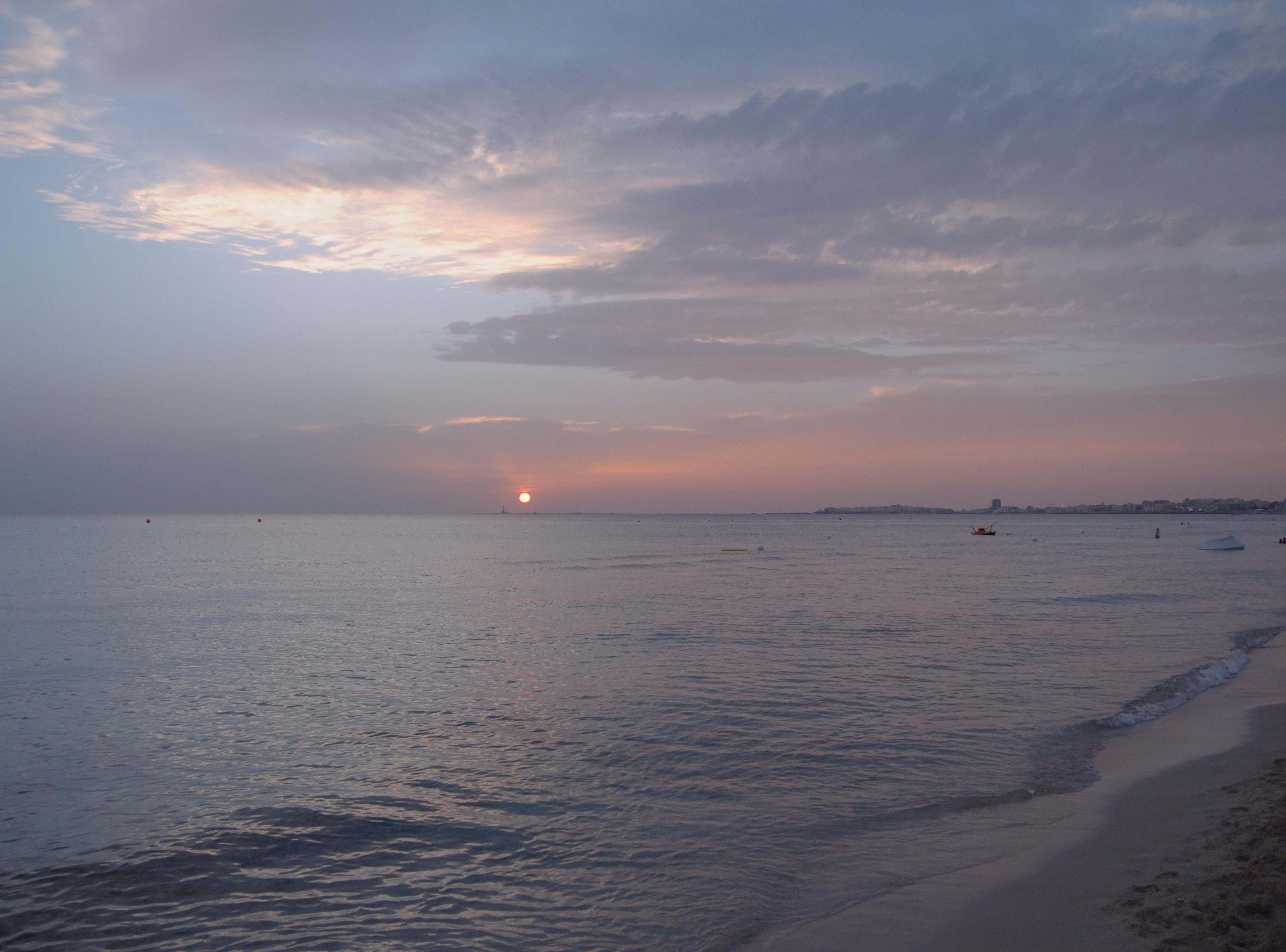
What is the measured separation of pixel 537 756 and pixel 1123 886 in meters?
9.30

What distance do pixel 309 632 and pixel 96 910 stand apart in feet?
74.0

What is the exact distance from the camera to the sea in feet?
29.2

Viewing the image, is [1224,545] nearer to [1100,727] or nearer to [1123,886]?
[1100,727]

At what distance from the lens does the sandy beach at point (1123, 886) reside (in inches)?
290

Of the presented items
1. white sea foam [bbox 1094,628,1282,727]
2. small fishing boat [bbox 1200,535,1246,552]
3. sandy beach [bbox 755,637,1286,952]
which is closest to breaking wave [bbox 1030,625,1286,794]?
white sea foam [bbox 1094,628,1282,727]

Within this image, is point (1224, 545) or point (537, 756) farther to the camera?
point (1224, 545)

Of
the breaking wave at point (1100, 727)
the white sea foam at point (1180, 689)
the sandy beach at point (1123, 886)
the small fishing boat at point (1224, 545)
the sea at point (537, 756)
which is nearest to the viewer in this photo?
the sandy beach at point (1123, 886)

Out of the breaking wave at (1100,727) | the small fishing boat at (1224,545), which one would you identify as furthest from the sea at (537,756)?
the small fishing boat at (1224,545)

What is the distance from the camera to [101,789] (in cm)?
1273

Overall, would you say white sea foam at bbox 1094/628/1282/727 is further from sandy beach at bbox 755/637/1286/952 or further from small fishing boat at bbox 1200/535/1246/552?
small fishing boat at bbox 1200/535/1246/552

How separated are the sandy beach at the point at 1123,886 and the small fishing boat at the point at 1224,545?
87439mm

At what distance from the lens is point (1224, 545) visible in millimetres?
84438

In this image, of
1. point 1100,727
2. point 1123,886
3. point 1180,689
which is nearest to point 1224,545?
point 1180,689

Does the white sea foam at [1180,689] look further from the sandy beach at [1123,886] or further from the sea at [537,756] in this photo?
the sandy beach at [1123,886]
